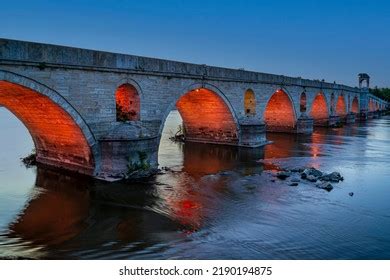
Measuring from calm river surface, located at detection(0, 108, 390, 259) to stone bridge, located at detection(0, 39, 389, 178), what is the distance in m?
1.01

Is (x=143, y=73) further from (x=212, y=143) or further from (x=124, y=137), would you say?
(x=212, y=143)

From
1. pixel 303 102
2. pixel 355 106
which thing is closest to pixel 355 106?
pixel 355 106

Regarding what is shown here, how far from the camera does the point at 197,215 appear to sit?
31.1 feet

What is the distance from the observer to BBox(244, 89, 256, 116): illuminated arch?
2294 cm

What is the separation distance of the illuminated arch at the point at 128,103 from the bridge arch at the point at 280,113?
15.7m

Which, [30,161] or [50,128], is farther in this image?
[30,161]

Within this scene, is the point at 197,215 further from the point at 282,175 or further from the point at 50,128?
the point at 50,128

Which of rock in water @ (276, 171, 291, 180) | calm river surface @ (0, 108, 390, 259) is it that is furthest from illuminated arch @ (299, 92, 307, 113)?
rock in water @ (276, 171, 291, 180)

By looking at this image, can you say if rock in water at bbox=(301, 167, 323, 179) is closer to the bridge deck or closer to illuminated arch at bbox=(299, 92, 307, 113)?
the bridge deck

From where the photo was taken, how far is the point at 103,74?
12578mm

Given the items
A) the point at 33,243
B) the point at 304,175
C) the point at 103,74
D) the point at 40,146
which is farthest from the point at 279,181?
the point at 40,146

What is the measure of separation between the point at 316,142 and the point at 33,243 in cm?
2033

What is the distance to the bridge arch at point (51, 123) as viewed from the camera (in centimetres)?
1079

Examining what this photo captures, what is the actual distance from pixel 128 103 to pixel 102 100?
1795 millimetres
